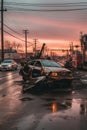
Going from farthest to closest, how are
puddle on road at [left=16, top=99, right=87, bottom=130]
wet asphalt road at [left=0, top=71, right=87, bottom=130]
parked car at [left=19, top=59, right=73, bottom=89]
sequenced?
parked car at [left=19, top=59, right=73, bottom=89] → wet asphalt road at [left=0, top=71, right=87, bottom=130] → puddle on road at [left=16, top=99, right=87, bottom=130]

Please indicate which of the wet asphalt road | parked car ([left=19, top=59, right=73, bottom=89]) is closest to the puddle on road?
the wet asphalt road

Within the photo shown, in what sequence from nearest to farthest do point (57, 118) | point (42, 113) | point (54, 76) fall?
point (57, 118), point (42, 113), point (54, 76)

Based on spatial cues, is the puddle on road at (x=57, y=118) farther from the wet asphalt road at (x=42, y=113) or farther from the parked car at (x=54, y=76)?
the parked car at (x=54, y=76)

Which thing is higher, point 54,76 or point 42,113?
point 54,76

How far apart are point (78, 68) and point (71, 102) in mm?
35708

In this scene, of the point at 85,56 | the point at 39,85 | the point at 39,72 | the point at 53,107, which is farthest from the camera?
the point at 85,56

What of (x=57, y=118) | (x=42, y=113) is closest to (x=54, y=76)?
(x=42, y=113)

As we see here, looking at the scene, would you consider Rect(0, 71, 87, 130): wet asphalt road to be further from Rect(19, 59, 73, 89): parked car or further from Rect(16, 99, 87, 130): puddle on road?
Rect(19, 59, 73, 89): parked car

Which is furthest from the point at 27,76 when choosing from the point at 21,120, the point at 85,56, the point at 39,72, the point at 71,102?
the point at 85,56

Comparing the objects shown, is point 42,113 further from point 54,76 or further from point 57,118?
point 54,76

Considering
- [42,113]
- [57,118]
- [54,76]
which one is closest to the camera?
[57,118]

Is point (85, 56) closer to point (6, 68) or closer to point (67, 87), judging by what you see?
point (6, 68)

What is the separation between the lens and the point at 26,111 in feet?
41.3

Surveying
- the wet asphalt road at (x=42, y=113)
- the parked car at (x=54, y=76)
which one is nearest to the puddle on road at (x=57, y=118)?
the wet asphalt road at (x=42, y=113)
